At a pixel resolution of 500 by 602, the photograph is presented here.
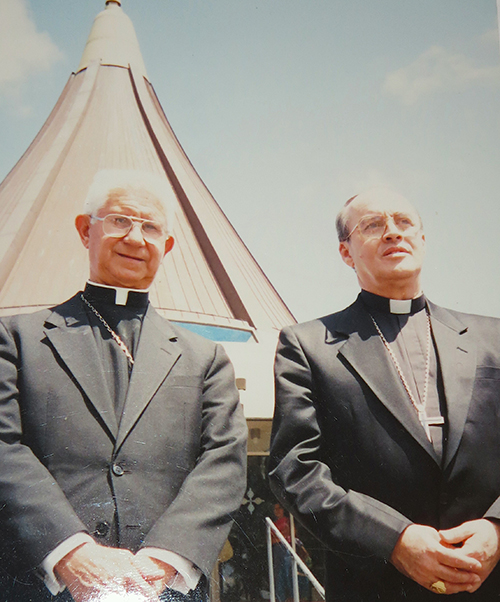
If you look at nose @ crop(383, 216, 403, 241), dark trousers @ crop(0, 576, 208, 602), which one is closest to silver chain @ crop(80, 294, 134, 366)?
dark trousers @ crop(0, 576, 208, 602)

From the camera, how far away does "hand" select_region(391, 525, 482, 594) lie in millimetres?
1089

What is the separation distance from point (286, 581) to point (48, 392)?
3.91 ft

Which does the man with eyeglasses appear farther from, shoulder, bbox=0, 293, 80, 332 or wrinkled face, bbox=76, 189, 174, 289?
shoulder, bbox=0, 293, 80, 332

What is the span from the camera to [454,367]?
4.54 feet

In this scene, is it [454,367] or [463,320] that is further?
[463,320]

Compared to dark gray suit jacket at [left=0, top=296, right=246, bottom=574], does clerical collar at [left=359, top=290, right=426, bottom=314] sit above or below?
above

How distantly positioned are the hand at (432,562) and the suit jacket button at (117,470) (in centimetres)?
64

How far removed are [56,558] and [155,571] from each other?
0.21 meters

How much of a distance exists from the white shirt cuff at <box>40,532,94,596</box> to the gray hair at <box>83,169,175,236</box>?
88 centimetres

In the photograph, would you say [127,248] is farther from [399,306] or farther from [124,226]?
[399,306]

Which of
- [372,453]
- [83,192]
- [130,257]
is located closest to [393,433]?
[372,453]

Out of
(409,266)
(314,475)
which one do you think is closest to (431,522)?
(314,475)

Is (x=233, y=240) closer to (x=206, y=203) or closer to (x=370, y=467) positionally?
(x=206, y=203)

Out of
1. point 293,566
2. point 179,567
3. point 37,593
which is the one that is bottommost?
point 293,566
